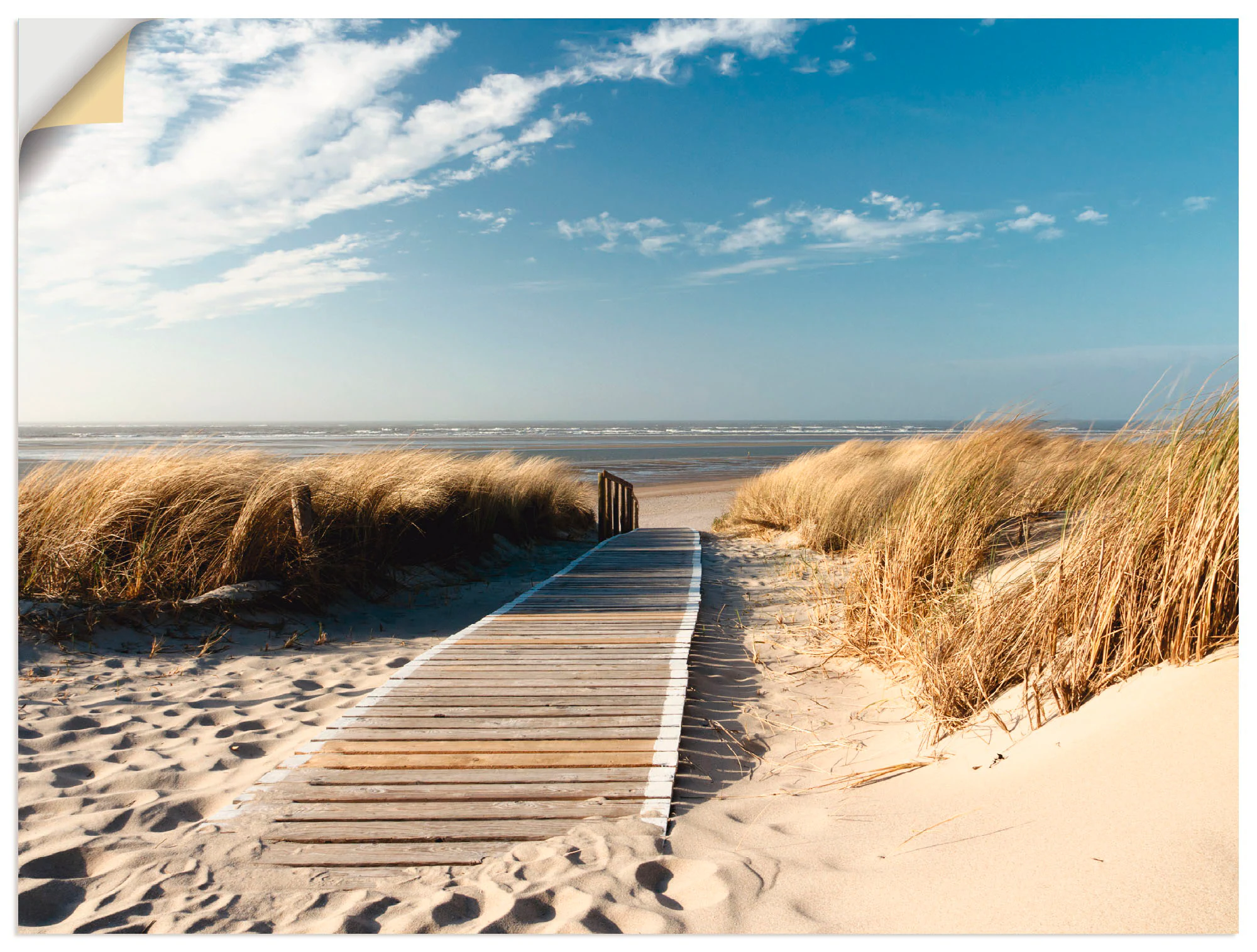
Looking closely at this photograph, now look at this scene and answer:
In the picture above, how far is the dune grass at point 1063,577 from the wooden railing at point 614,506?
17.6 ft

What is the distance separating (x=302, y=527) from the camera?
5.73m

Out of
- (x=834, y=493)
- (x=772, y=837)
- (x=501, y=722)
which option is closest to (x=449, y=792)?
(x=501, y=722)

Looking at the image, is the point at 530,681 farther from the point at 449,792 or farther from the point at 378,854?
the point at 378,854

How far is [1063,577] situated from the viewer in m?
2.93

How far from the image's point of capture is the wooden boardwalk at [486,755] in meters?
2.31

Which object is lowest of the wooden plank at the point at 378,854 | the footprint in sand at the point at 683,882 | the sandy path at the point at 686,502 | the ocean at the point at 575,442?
the sandy path at the point at 686,502

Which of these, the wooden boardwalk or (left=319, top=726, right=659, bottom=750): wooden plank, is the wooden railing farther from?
(left=319, top=726, right=659, bottom=750): wooden plank

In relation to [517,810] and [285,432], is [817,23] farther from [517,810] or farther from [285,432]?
[285,432]

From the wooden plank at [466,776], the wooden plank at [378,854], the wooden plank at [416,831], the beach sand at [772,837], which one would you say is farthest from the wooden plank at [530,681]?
the wooden plank at [378,854]

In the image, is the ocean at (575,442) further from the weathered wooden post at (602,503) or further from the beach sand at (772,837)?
the weathered wooden post at (602,503)

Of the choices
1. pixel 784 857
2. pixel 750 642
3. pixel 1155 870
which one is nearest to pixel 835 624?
pixel 750 642

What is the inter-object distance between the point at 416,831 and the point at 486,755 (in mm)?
575

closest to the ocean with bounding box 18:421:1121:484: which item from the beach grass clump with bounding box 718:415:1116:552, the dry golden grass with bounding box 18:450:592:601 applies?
the beach grass clump with bounding box 718:415:1116:552

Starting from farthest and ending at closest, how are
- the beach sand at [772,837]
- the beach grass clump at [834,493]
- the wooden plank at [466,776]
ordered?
the beach grass clump at [834,493] → the wooden plank at [466,776] → the beach sand at [772,837]
